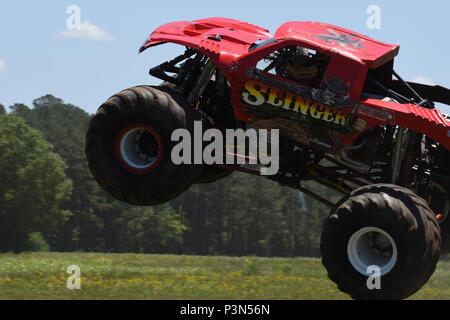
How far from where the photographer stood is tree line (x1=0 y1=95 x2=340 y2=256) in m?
58.6

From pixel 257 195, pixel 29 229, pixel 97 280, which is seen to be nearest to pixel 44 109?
pixel 257 195

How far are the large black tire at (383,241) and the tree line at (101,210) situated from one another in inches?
2022

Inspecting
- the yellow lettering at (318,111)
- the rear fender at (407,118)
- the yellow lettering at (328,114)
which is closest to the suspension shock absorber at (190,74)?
the yellow lettering at (318,111)

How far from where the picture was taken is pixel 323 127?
30.7 ft

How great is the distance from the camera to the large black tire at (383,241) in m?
8.08

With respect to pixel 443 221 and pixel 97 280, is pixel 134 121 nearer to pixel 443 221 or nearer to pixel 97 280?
pixel 97 280

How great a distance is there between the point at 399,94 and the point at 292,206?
79.5 metres

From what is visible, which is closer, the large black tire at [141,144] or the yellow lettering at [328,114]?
the yellow lettering at [328,114]

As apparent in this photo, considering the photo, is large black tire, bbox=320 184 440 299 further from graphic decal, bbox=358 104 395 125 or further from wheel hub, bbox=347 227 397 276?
graphic decal, bbox=358 104 395 125

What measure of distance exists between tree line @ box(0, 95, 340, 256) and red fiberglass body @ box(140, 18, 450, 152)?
4960cm

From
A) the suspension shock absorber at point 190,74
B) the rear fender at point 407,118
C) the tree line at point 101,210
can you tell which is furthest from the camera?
the tree line at point 101,210

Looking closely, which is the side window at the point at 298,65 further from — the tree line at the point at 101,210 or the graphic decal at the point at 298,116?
the tree line at the point at 101,210

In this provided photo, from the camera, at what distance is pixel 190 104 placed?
1020 cm
